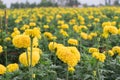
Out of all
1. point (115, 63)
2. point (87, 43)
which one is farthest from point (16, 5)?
point (115, 63)

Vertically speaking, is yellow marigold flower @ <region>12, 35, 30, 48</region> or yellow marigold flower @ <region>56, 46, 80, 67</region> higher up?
yellow marigold flower @ <region>12, 35, 30, 48</region>

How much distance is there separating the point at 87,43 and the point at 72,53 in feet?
14.8

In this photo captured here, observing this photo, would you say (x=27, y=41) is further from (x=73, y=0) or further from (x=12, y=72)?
(x=73, y=0)

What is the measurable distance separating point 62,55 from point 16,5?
31.2 metres

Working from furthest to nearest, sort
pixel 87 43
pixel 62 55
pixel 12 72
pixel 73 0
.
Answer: pixel 73 0
pixel 87 43
pixel 12 72
pixel 62 55

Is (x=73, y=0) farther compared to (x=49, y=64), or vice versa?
(x=73, y=0)

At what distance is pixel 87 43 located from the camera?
7.12 metres

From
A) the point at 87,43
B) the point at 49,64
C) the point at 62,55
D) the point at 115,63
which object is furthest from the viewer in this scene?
the point at 87,43

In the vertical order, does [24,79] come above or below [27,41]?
below

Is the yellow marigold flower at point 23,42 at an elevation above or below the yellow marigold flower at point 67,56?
above

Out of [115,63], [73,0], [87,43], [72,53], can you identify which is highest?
[72,53]

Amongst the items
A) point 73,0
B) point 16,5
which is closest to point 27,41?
point 16,5

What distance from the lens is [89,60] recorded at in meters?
4.03

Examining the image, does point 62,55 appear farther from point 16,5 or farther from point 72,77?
point 16,5
